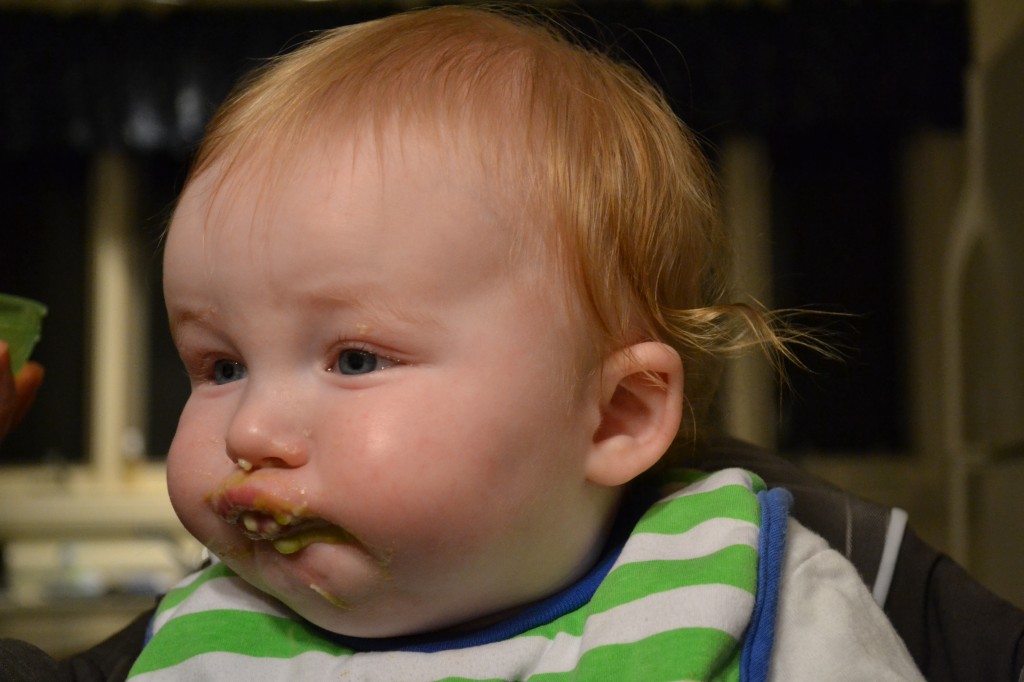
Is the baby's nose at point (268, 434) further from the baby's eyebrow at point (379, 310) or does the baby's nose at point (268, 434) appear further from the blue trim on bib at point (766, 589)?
the blue trim on bib at point (766, 589)

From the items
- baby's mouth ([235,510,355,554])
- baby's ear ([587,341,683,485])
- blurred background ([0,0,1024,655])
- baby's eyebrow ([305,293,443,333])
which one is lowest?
blurred background ([0,0,1024,655])

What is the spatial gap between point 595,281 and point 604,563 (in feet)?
0.73

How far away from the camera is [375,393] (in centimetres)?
69

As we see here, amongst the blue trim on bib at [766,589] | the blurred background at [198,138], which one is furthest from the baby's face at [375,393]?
the blurred background at [198,138]

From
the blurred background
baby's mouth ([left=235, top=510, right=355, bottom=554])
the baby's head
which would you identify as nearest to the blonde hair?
the baby's head

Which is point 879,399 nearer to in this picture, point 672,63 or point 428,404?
point 672,63

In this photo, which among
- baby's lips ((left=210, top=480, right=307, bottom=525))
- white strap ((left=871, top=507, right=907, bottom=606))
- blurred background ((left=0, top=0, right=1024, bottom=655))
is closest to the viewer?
→ baby's lips ((left=210, top=480, right=307, bottom=525))

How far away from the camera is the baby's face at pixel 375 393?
0.68m

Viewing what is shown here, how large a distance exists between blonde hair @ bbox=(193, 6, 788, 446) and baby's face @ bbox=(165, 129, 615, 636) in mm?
37

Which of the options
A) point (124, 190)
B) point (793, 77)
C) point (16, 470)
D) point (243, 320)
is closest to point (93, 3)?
point (124, 190)

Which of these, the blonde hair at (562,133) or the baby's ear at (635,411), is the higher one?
the blonde hair at (562,133)

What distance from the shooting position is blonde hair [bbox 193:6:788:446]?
2.49 feet

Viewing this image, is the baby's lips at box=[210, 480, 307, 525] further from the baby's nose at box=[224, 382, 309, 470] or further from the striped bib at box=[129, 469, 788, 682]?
the striped bib at box=[129, 469, 788, 682]

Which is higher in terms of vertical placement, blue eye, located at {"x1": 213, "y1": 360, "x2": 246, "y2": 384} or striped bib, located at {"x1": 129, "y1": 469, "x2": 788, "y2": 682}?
blue eye, located at {"x1": 213, "y1": 360, "x2": 246, "y2": 384}
